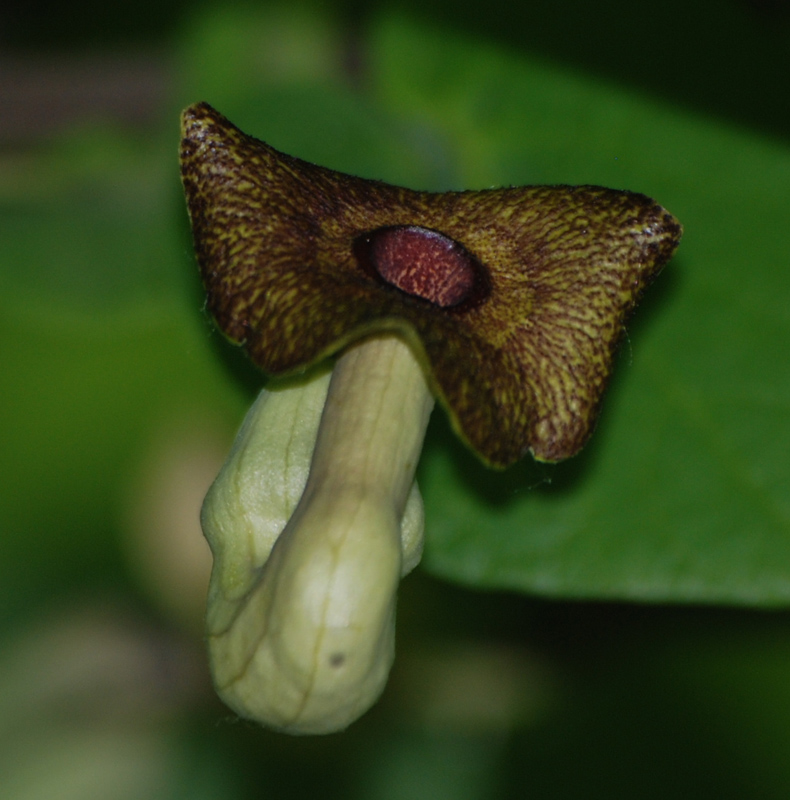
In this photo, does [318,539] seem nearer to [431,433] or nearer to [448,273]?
[448,273]

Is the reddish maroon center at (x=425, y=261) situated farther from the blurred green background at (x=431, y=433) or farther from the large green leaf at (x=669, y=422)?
the blurred green background at (x=431, y=433)

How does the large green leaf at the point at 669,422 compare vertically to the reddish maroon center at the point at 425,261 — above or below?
below

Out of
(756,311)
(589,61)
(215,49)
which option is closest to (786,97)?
(589,61)

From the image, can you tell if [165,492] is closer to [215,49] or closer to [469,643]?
[469,643]

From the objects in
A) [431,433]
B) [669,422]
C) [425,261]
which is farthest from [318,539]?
[669,422]

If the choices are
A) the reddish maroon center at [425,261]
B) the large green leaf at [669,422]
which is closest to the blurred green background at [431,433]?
the large green leaf at [669,422]

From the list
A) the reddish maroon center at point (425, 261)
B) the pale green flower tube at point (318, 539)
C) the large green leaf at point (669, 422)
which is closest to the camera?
the pale green flower tube at point (318, 539)

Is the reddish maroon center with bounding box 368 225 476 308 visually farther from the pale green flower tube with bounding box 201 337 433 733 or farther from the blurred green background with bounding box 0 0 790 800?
the blurred green background with bounding box 0 0 790 800
